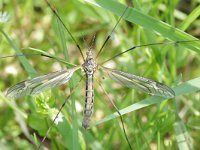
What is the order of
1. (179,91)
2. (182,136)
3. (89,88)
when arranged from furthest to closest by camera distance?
(89,88) → (182,136) → (179,91)

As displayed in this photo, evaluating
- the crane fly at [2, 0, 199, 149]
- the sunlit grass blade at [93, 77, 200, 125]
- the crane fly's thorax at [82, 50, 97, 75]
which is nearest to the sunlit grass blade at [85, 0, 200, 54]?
the crane fly at [2, 0, 199, 149]

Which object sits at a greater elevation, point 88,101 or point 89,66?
point 89,66

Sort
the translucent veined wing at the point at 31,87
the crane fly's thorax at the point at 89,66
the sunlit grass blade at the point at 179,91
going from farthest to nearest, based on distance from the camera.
Answer: the crane fly's thorax at the point at 89,66 → the translucent veined wing at the point at 31,87 → the sunlit grass blade at the point at 179,91

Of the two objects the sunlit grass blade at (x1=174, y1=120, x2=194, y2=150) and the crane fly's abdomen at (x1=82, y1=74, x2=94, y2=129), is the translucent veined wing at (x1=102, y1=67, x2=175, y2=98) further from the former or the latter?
the sunlit grass blade at (x1=174, y1=120, x2=194, y2=150)

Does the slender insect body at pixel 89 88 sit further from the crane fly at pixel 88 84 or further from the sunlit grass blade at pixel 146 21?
the sunlit grass blade at pixel 146 21

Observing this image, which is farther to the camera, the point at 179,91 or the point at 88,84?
the point at 88,84

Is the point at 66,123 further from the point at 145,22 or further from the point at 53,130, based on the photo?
the point at 145,22

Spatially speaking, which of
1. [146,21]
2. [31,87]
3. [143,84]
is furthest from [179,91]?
[31,87]

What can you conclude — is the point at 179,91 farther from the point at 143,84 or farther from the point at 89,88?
the point at 89,88

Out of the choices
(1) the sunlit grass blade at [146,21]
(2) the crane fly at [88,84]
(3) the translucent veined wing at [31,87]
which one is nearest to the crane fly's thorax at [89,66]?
(2) the crane fly at [88,84]
